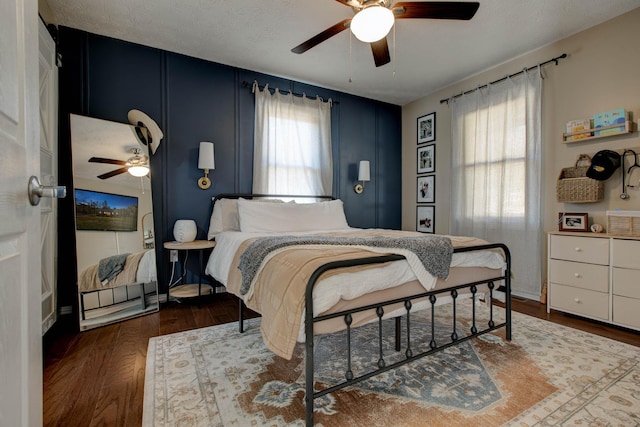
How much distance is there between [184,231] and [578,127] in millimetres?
3957

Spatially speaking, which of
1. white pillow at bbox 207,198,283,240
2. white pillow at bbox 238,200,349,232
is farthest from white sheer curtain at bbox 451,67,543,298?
white pillow at bbox 207,198,283,240

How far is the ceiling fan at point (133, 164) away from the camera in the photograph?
286 centimetres

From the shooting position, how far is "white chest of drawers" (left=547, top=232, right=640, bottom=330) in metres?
2.42

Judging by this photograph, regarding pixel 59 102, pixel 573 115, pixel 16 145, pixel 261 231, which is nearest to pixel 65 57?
pixel 59 102

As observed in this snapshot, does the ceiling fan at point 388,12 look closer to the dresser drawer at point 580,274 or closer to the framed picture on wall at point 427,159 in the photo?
the dresser drawer at point 580,274

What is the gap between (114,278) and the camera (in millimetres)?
2801

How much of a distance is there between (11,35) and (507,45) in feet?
12.8

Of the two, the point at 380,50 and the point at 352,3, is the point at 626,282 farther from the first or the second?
the point at 352,3

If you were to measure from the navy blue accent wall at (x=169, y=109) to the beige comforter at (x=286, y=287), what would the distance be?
2.02 metres

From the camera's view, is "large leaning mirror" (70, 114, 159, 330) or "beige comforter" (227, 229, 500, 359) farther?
"large leaning mirror" (70, 114, 159, 330)

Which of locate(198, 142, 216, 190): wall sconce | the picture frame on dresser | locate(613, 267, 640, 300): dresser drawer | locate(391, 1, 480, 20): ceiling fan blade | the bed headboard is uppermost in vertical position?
locate(391, 1, 480, 20): ceiling fan blade

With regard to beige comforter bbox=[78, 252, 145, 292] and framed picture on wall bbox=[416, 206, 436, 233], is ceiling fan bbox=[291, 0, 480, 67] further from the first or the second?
framed picture on wall bbox=[416, 206, 436, 233]

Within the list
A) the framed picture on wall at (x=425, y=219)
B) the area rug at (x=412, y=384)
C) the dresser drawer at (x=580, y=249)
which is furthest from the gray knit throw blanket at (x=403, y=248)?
the framed picture on wall at (x=425, y=219)

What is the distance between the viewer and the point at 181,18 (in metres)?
2.77
